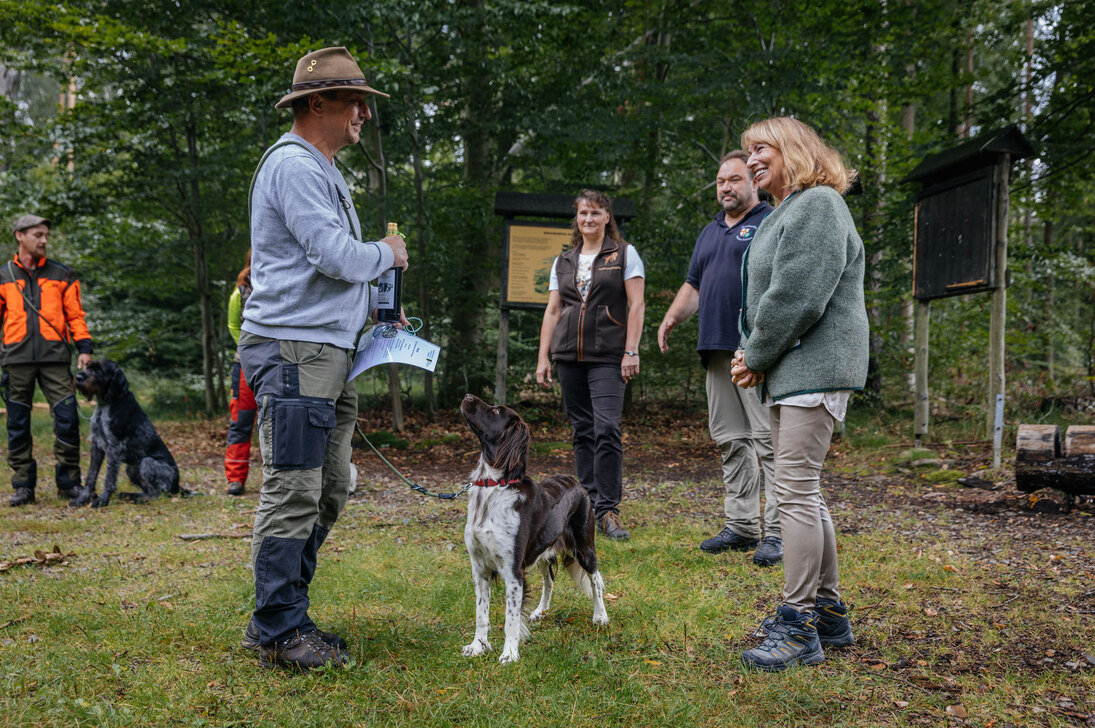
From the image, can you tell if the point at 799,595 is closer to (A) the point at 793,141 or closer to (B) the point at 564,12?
(A) the point at 793,141

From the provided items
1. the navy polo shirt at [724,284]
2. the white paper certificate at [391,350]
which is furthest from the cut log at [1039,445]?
the white paper certificate at [391,350]

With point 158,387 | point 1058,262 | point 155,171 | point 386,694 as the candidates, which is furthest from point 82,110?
point 1058,262

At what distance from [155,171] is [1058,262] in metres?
13.3

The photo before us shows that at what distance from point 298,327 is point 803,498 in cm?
206

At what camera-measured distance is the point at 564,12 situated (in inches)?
378

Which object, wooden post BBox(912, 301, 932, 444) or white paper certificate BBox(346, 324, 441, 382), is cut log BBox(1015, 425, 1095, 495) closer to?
wooden post BBox(912, 301, 932, 444)

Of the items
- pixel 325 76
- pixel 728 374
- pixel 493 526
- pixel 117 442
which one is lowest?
pixel 117 442

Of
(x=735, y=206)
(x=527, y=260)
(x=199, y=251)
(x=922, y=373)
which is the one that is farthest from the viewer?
(x=199, y=251)

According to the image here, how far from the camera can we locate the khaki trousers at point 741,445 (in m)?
4.22

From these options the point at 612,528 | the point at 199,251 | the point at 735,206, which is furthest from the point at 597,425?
the point at 199,251

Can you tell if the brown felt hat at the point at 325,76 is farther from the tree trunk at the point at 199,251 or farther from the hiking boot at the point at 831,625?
the tree trunk at the point at 199,251

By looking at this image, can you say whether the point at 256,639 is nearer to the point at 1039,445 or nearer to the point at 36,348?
the point at 36,348

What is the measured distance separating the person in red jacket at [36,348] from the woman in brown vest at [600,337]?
4362mm

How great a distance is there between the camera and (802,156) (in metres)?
2.91
